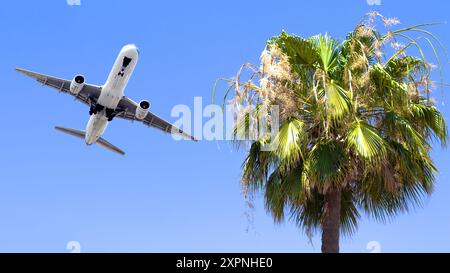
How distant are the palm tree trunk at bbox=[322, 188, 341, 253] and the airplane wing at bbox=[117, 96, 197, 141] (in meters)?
38.0

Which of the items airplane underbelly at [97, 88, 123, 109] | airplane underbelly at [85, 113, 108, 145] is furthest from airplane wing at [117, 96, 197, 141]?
airplane underbelly at [97, 88, 123, 109]

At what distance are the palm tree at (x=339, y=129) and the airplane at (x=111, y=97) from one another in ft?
99.9

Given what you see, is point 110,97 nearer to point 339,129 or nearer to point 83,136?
point 83,136

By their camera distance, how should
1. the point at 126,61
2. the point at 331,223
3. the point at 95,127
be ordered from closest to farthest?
the point at 331,223 < the point at 126,61 < the point at 95,127

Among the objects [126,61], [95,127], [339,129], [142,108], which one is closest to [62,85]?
[95,127]

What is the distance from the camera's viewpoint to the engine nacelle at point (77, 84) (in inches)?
1928

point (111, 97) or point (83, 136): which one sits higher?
point (83, 136)

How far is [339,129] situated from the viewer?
16875mm

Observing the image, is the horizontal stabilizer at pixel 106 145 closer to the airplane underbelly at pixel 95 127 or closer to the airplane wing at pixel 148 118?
the airplane underbelly at pixel 95 127

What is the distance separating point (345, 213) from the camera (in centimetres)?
1867

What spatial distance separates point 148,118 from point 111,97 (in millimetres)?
6180

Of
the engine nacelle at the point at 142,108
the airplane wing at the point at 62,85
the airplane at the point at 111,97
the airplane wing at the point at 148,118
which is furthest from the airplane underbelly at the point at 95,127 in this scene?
the engine nacelle at the point at 142,108
